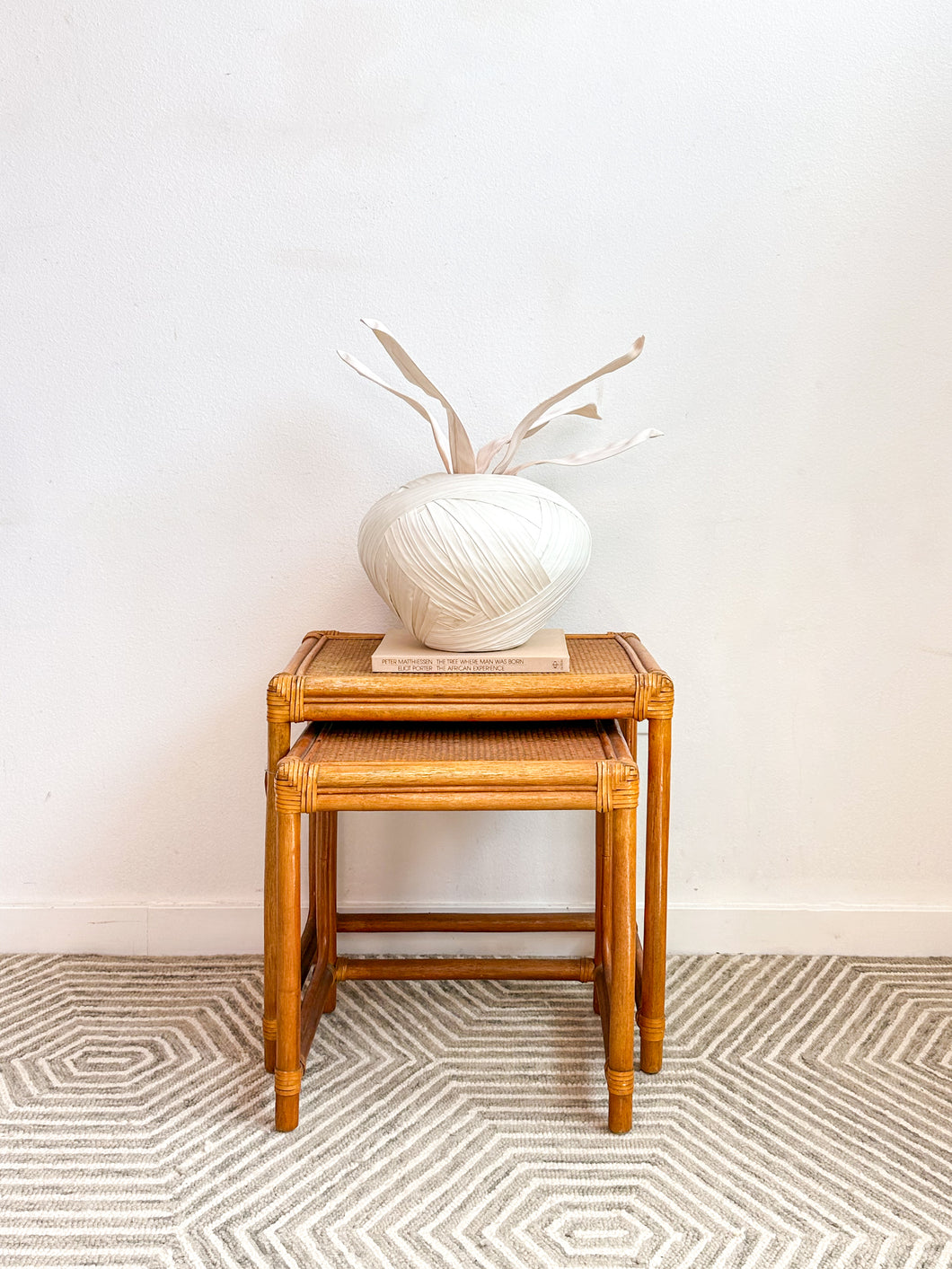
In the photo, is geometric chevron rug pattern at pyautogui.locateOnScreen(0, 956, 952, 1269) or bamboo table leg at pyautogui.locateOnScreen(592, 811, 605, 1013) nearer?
geometric chevron rug pattern at pyautogui.locateOnScreen(0, 956, 952, 1269)

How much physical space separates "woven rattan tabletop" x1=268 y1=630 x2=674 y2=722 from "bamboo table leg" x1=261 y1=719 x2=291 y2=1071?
0.10ft

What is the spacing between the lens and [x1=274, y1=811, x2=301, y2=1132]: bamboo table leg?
Answer: 1096 millimetres

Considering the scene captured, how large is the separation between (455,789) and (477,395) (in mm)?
668

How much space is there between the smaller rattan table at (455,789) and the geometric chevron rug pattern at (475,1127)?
8 centimetres

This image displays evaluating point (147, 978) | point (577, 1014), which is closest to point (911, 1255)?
point (577, 1014)

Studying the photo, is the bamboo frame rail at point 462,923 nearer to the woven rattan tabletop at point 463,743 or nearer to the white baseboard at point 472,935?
the white baseboard at point 472,935

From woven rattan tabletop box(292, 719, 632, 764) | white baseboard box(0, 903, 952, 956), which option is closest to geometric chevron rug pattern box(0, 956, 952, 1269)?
white baseboard box(0, 903, 952, 956)

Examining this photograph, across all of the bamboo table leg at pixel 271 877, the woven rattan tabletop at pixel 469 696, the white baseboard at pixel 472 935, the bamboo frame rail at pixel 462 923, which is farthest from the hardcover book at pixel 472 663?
the white baseboard at pixel 472 935

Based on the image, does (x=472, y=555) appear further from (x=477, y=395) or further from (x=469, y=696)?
(x=477, y=395)

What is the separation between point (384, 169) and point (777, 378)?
0.67 m

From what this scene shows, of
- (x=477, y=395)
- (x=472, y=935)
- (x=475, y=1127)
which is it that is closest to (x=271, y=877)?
(x=475, y=1127)

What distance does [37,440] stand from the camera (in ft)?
4.89

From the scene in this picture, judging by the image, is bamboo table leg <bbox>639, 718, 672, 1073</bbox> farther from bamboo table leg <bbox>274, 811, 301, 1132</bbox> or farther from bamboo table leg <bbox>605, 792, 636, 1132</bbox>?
bamboo table leg <bbox>274, 811, 301, 1132</bbox>

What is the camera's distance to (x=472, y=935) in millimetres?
1574
